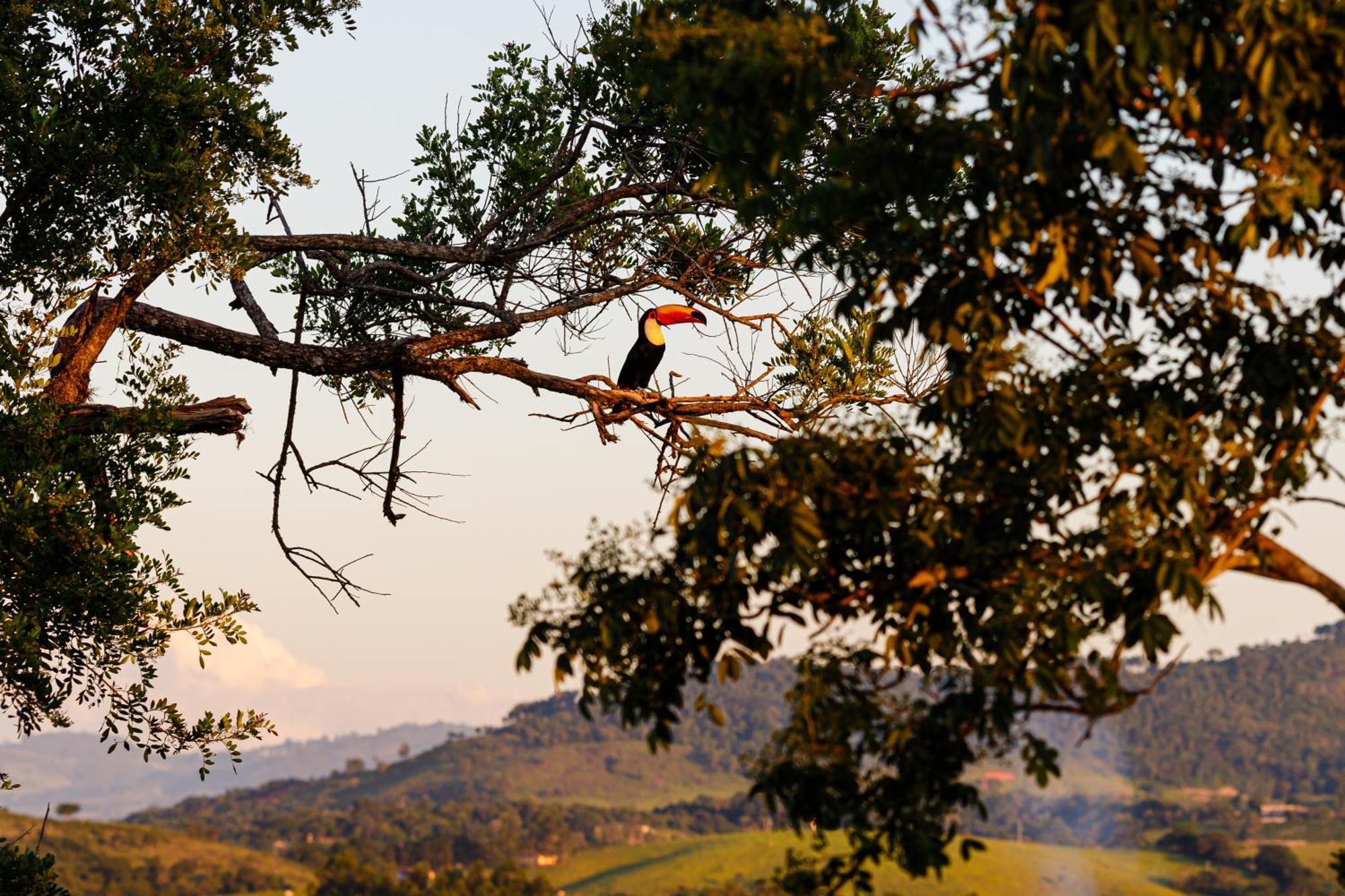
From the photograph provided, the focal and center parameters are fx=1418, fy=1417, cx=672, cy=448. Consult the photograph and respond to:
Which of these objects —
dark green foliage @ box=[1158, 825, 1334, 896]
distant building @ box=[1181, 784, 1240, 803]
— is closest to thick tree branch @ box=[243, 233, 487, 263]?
dark green foliage @ box=[1158, 825, 1334, 896]

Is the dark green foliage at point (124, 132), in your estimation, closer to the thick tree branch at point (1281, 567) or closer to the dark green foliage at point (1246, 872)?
the thick tree branch at point (1281, 567)

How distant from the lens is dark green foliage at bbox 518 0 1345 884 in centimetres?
605

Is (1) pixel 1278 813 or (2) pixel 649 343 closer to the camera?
(2) pixel 649 343

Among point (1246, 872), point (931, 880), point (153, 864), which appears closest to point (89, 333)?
point (931, 880)

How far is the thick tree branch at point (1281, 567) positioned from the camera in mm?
6852

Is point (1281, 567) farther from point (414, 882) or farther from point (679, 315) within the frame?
point (414, 882)

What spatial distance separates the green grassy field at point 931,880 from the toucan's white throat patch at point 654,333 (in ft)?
388

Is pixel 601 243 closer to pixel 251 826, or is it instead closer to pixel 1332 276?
pixel 1332 276

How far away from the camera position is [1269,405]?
6438 mm

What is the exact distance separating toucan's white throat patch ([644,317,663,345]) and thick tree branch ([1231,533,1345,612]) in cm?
856

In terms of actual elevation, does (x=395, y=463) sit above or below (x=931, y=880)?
Answer: above

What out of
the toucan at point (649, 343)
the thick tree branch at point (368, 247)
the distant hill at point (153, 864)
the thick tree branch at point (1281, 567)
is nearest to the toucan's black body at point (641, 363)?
the toucan at point (649, 343)

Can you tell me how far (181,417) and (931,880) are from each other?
136m

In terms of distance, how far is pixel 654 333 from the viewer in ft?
49.1
